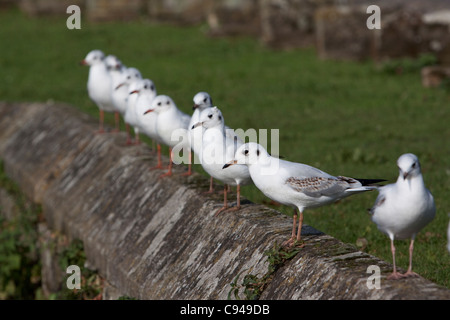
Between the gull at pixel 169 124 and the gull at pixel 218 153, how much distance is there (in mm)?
1320

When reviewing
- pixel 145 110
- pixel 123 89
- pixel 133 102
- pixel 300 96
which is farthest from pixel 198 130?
pixel 300 96

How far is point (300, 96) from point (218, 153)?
30.3 ft

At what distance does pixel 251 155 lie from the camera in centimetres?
631

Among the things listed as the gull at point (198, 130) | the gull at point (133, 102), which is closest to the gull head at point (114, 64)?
the gull at point (133, 102)

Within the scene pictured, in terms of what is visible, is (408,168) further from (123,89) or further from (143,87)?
(123,89)

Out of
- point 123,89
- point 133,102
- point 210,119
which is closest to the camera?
point 210,119

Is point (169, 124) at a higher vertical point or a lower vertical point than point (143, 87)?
lower

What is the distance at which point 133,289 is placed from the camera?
7766 millimetres

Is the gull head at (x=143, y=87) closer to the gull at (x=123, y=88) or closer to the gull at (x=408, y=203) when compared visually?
the gull at (x=123, y=88)

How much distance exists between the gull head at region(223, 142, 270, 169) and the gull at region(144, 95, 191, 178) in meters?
2.48

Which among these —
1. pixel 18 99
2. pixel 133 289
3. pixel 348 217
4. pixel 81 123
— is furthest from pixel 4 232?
pixel 18 99

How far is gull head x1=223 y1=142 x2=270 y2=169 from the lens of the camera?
629cm

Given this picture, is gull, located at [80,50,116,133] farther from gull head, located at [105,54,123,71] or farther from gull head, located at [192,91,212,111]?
gull head, located at [192,91,212,111]

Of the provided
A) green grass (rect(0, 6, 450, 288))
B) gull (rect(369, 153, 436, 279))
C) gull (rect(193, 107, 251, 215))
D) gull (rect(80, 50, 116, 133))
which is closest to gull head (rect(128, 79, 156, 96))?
green grass (rect(0, 6, 450, 288))
